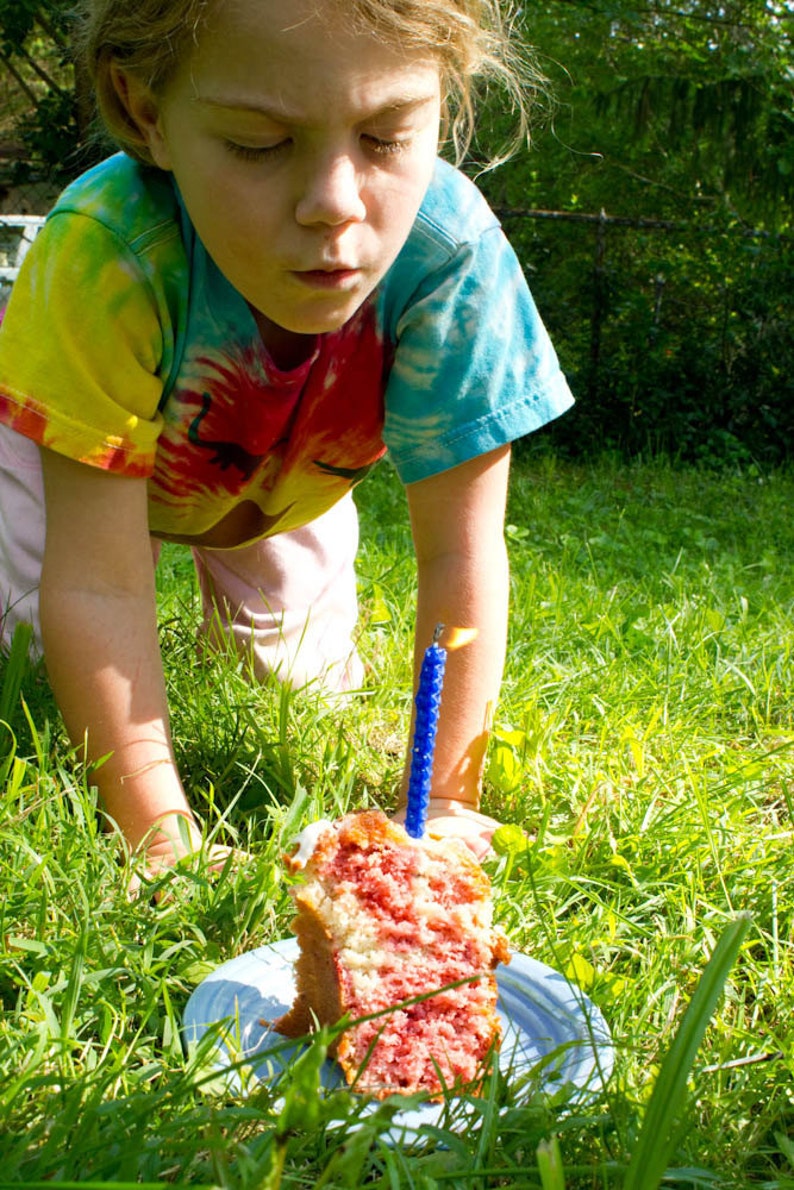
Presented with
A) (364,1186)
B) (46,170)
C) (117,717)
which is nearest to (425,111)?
(117,717)

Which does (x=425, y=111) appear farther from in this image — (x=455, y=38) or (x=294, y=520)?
(x=294, y=520)

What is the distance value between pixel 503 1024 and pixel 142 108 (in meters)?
1.26

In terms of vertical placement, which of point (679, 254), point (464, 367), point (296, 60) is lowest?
point (464, 367)

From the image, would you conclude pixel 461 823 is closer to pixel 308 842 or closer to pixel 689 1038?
pixel 308 842

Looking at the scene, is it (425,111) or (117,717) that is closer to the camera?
(425,111)

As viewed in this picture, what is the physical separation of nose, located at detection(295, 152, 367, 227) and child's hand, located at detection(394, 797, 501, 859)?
33.6 inches

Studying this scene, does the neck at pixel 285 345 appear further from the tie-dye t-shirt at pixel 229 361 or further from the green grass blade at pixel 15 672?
A: the green grass blade at pixel 15 672

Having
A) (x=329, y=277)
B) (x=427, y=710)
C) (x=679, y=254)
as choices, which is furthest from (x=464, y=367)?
(x=679, y=254)

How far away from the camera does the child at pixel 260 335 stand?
1.46 meters

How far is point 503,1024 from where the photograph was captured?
4.52 feet

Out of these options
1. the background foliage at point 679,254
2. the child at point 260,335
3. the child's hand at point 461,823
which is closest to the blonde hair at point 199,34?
the child at point 260,335

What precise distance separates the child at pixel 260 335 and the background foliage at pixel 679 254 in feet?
13.8

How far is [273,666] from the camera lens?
2.43 metres

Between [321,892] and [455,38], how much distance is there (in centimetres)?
110
